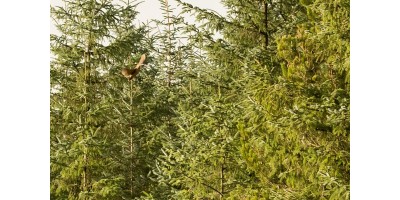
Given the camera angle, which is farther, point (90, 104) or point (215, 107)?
point (90, 104)

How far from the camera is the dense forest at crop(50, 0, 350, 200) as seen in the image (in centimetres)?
973

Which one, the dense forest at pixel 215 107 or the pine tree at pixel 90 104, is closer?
the dense forest at pixel 215 107

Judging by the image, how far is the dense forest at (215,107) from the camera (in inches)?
383

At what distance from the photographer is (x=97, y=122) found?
1402 cm

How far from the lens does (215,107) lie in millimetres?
12164

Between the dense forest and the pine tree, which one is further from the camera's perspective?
the pine tree
